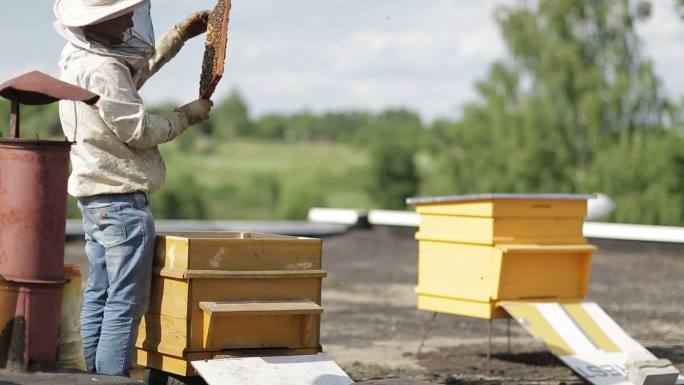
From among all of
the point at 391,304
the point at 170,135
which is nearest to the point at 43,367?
the point at 170,135

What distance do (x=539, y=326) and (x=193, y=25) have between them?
114 inches

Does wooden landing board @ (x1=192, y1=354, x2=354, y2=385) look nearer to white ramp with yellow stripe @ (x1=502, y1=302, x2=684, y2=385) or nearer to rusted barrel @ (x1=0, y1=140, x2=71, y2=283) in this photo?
rusted barrel @ (x1=0, y1=140, x2=71, y2=283)

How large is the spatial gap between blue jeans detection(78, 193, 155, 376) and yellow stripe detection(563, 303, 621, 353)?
306 centimetres

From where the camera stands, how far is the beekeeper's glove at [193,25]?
5152 millimetres

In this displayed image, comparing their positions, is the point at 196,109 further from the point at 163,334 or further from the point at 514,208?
the point at 514,208

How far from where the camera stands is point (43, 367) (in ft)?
13.3

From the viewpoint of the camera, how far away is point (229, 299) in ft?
15.4

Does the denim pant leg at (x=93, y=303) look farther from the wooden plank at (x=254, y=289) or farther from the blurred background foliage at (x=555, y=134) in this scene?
the blurred background foliage at (x=555, y=134)

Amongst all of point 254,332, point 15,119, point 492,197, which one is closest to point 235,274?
point 254,332

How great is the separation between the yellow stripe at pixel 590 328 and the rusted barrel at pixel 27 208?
3706 mm

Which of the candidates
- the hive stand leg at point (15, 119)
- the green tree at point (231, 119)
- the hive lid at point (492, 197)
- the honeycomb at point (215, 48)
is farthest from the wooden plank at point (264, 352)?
the green tree at point (231, 119)

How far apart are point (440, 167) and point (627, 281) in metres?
37.5

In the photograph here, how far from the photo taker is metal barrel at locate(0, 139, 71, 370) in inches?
158

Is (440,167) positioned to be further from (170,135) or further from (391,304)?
(170,135)
